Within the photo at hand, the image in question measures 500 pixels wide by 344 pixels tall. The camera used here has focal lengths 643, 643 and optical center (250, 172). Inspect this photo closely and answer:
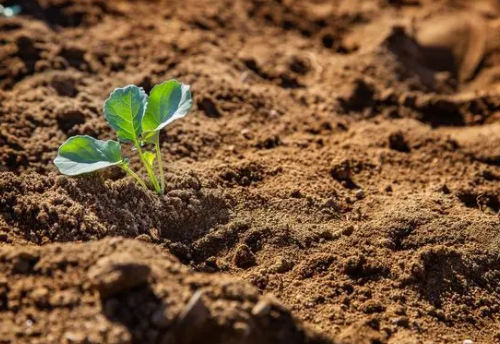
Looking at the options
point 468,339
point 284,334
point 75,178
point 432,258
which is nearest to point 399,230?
point 432,258

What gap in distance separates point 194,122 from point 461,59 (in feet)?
5.55

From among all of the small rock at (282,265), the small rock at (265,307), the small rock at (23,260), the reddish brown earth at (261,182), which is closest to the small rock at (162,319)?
the reddish brown earth at (261,182)

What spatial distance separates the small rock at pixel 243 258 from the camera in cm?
225

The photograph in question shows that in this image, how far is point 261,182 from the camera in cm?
259

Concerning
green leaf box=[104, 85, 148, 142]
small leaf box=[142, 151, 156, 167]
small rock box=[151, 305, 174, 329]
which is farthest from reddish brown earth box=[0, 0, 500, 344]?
green leaf box=[104, 85, 148, 142]

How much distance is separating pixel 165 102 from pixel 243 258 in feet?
2.06

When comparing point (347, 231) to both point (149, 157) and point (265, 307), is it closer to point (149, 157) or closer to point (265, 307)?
point (265, 307)

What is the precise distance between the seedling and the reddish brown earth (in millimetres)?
168

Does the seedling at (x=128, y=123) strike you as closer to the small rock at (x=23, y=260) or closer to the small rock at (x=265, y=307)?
the small rock at (x=23, y=260)

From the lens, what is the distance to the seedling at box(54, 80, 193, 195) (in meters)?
2.23

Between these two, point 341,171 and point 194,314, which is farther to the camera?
point 341,171

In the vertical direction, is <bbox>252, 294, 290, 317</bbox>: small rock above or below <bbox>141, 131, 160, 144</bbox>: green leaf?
below

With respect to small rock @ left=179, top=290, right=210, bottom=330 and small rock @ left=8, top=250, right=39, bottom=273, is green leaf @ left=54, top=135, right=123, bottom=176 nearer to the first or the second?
small rock @ left=8, top=250, right=39, bottom=273

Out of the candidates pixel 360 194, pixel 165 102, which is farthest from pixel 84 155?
pixel 360 194
